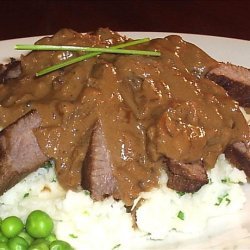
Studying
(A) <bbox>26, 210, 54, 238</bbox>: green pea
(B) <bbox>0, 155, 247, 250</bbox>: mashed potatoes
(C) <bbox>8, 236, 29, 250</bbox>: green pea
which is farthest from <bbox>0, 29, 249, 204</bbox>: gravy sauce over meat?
(C) <bbox>8, 236, 29, 250</bbox>: green pea

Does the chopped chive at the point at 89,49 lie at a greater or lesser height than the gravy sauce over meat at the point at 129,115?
greater

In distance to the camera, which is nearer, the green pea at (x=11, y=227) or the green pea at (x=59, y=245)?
the green pea at (x=59, y=245)

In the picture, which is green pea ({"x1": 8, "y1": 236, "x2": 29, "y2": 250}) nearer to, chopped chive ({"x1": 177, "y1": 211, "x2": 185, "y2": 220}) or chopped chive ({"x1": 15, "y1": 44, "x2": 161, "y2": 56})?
chopped chive ({"x1": 177, "y1": 211, "x2": 185, "y2": 220})

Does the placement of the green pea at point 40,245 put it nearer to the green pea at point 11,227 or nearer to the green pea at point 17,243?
the green pea at point 17,243

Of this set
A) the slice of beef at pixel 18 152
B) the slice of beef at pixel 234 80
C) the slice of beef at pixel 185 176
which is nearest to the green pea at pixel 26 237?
the slice of beef at pixel 18 152

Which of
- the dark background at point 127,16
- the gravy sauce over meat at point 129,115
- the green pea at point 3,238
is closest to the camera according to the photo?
the gravy sauce over meat at point 129,115

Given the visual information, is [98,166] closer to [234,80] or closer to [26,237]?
[26,237]

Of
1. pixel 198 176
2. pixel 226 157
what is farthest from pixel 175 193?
pixel 226 157

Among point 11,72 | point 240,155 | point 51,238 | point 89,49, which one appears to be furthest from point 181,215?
point 11,72
